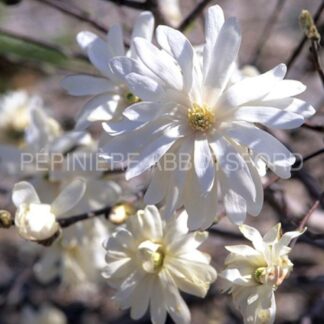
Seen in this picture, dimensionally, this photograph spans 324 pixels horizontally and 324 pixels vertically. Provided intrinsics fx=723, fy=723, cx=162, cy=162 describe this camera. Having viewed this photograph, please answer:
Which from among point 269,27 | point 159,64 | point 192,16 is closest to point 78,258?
point 192,16

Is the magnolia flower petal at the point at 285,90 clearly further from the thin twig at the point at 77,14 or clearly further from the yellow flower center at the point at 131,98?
the thin twig at the point at 77,14

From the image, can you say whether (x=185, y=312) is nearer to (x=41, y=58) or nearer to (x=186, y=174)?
(x=186, y=174)

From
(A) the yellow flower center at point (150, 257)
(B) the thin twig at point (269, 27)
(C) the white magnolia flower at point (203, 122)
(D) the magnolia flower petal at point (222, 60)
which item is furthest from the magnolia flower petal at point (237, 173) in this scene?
(B) the thin twig at point (269, 27)

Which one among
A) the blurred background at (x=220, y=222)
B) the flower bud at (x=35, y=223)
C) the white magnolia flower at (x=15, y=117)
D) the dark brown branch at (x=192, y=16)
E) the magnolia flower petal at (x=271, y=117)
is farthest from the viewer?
the white magnolia flower at (x=15, y=117)

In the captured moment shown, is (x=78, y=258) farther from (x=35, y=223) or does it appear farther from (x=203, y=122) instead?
(x=203, y=122)

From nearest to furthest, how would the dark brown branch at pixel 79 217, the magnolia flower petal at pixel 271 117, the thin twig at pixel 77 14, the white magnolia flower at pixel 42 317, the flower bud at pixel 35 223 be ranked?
the magnolia flower petal at pixel 271 117 < the flower bud at pixel 35 223 < the dark brown branch at pixel 79 217 < the thin twig at pixel 77 14 < the white magnolia flower at pixel 42 317

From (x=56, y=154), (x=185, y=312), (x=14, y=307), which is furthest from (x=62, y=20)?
(x=185, y=312)

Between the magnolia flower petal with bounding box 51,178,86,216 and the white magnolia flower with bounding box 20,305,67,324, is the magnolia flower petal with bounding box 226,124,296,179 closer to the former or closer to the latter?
the magnolia flower petal with bounding box 51,178,86,216
